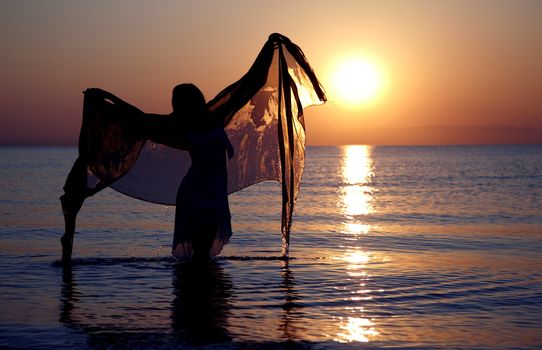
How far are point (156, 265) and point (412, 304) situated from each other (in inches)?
184

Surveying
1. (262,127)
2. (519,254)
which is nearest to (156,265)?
(262,127)

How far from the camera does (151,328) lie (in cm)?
772

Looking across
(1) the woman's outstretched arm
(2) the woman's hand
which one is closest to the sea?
(1) the woman's outstretched arm

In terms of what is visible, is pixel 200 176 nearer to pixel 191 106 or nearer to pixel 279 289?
pixel 191 106

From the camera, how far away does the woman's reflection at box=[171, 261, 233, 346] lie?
753 centimetres

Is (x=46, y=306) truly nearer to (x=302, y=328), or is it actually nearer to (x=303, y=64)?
(x=302, y=328)

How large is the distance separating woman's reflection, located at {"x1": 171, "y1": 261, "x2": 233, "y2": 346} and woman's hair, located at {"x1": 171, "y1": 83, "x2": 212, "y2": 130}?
190 centimetres

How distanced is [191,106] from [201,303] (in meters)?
2.42

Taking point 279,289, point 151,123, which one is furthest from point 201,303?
point 151,123

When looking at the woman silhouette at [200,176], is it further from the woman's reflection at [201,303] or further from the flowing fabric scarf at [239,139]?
the flowing fabric scarf at [239,139]

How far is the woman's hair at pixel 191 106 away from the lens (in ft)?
32.3

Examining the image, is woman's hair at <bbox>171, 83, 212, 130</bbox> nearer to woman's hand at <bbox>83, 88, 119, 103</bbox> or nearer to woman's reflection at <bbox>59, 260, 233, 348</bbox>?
woman's hand at <bbox>83, 88, 119, 103</bbox>

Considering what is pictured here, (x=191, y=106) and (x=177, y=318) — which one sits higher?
(x=191, y=106)

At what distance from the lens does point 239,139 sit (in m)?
12.0
